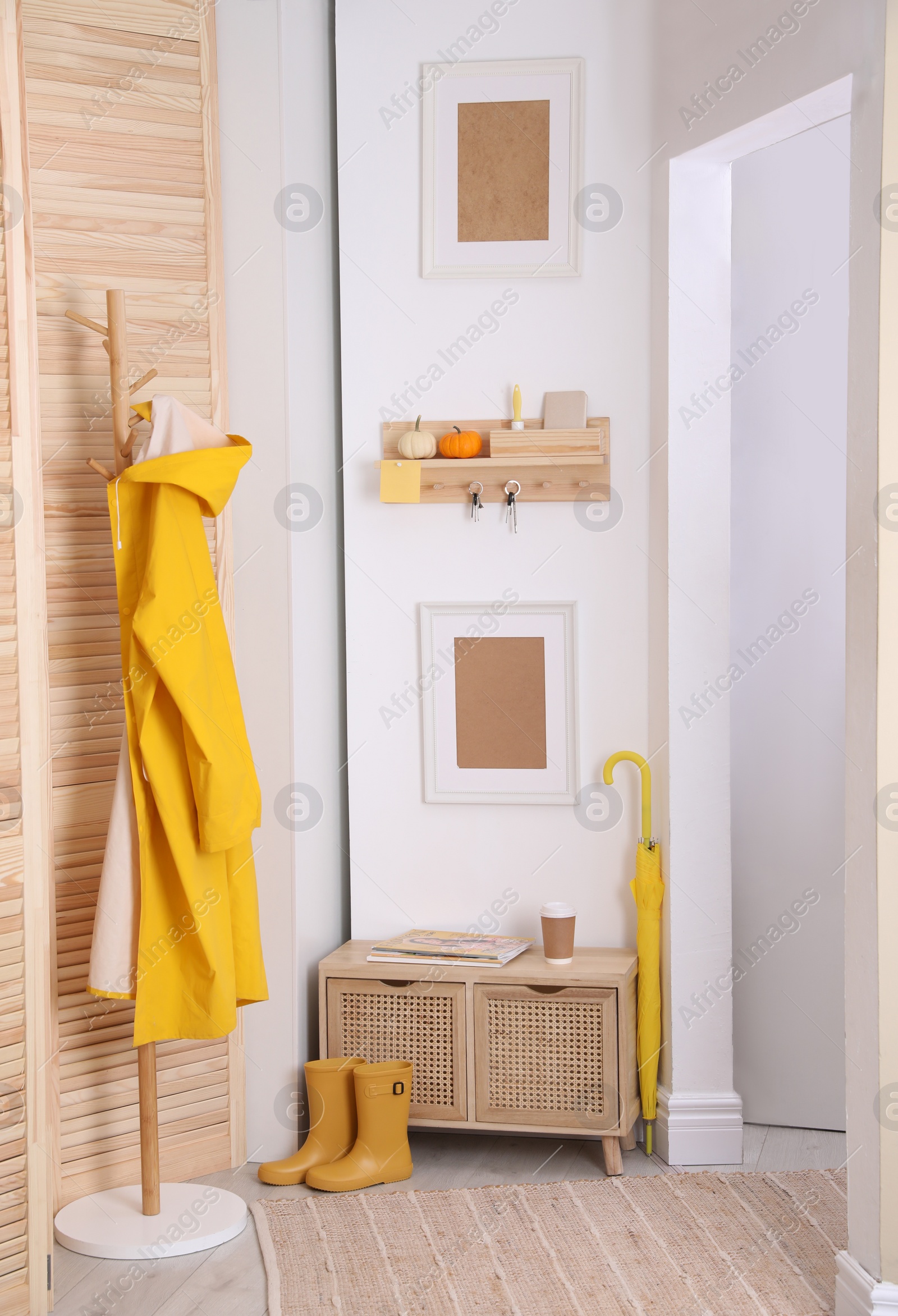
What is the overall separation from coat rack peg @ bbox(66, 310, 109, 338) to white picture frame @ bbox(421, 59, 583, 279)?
100 centimetres

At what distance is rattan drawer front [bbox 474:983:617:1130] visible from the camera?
291 cm

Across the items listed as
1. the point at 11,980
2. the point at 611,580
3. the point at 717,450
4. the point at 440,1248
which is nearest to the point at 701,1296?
the point at 440,1248

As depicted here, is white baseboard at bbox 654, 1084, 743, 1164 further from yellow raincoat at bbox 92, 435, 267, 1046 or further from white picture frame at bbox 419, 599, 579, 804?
yellow raincoat at bbox 92, 435, 267, 1046

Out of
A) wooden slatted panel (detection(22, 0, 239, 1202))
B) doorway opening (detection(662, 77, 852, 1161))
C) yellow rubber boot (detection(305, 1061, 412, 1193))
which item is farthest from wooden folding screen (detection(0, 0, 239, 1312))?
doorway opening (detection(662, 77, 852, 1161))

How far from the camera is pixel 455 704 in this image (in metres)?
3.25

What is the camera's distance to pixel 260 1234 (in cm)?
260

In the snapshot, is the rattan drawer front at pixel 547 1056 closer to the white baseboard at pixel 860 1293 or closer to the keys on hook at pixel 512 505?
the white baseboard at pixel 860 1293

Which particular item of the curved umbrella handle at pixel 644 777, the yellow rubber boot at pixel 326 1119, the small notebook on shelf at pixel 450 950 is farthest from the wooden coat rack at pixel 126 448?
the curved umbrella handle at pixel 644 777

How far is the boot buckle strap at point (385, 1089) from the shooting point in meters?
2.84

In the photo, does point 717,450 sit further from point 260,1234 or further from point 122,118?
point 260,1234

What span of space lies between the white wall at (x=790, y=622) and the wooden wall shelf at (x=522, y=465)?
409 millimetres

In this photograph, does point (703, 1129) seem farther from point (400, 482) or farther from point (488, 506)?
point (400, 482)

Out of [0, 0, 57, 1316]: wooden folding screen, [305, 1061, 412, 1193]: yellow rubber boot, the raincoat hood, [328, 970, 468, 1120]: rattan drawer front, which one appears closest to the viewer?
[0, 0, 57, 1316]: wooden folding screen

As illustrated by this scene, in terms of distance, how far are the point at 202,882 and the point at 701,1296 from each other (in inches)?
52.9
